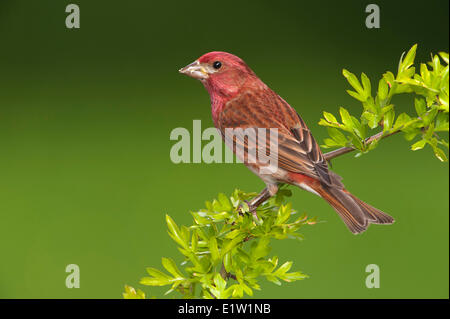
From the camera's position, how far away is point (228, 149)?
3.47 feet

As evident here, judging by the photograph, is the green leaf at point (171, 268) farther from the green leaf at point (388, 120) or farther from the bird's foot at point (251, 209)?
the green leaf at point (388, 120)

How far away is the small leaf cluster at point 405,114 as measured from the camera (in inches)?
28.2

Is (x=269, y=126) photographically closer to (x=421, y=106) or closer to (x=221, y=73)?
(x=221, y=73)

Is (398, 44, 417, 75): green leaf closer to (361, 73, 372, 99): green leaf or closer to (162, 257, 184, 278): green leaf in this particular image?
(361, 73, 372, 99): green leaf

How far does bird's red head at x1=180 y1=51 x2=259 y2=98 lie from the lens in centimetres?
98

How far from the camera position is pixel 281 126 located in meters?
0.98

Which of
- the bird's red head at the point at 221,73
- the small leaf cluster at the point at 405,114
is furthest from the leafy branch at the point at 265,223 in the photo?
the bird's red head at the point at 221,73

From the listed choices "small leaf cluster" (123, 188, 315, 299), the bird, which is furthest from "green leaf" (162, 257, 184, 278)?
the bird

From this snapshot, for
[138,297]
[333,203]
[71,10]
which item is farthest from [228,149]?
[71,10]

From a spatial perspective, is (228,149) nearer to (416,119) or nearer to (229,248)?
(229,248)

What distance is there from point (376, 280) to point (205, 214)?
56 centimetres

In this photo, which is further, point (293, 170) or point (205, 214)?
point (293, 170)

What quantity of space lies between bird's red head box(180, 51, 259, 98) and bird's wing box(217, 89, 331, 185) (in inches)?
1.0

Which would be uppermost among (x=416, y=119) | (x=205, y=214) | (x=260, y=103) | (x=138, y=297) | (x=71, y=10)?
(x=71, y=10)
